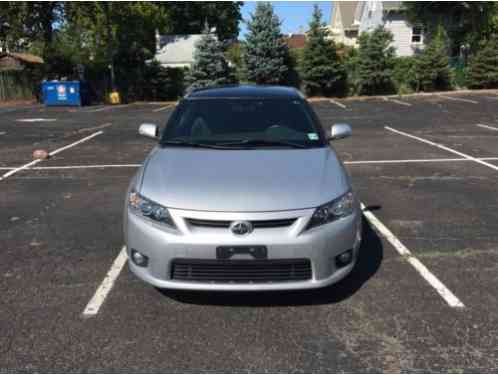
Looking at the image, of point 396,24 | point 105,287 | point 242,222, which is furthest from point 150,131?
point 396,24

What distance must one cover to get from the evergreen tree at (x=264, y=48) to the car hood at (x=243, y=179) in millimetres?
25268

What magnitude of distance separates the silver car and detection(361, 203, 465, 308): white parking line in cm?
86

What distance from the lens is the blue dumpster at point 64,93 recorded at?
2656 cm

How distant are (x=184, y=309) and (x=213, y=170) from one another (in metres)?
1.10

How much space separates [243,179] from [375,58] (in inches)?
1069

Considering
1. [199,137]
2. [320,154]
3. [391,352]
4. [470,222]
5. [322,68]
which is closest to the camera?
[391,352]

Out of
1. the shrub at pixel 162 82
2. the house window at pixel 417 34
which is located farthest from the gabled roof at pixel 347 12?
the shrub at pixel 162 82

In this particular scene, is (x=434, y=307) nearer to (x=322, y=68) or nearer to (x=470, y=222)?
(x=470, y=222)

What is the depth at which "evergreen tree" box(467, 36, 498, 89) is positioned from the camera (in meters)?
28.1

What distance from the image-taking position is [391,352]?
9.66 ft

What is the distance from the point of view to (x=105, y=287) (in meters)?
3.87

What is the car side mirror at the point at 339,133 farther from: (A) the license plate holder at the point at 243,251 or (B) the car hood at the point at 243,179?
(A) the license plate holder at the point at 243,251

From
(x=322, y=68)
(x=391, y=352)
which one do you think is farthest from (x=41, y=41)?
(x=391, y=352)

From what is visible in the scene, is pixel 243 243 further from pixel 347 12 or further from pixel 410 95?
pixel 347 12
